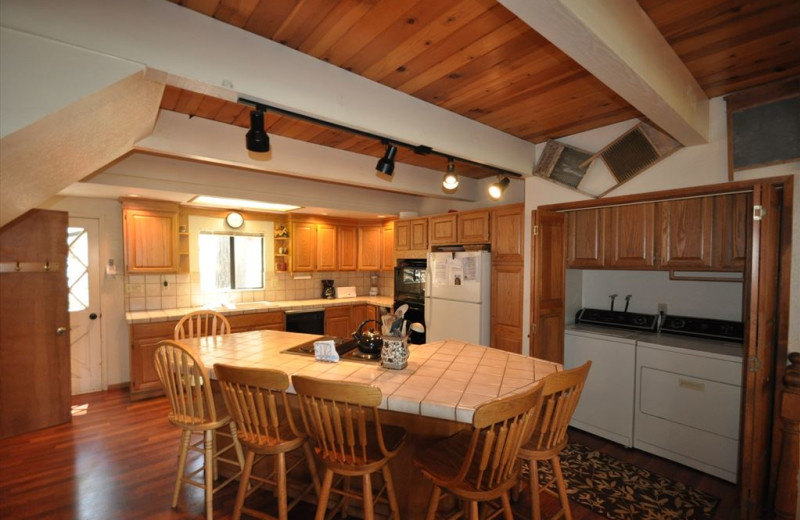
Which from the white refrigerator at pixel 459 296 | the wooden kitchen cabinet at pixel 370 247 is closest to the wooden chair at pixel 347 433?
the white refrigerator at pixel 459 296

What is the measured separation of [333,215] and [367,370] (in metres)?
3.62

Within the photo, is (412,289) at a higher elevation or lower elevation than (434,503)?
higher

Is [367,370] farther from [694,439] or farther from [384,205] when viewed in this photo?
[384,205]

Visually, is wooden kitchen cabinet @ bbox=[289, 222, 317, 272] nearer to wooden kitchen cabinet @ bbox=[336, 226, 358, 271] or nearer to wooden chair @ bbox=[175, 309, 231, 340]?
wooden kitchen cabinet @ bbox=[336, 226, 358, 271]

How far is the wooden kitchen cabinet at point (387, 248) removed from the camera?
5641 mm

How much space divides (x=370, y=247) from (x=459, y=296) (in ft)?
7.54

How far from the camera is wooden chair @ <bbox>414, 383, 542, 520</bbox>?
1.35 meters

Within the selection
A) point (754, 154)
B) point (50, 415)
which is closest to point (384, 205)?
point (754, 154)

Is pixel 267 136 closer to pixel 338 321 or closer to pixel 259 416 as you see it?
pixel 259 416

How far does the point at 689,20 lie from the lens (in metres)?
1.55

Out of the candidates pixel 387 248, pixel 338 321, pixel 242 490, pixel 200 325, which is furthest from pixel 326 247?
pixel 242 490

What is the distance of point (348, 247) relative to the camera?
5.64 metres

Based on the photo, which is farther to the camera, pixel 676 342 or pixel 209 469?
pixel 676 342

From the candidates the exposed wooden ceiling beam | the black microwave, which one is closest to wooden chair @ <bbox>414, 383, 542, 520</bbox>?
the exposed wooden ceiling beam
